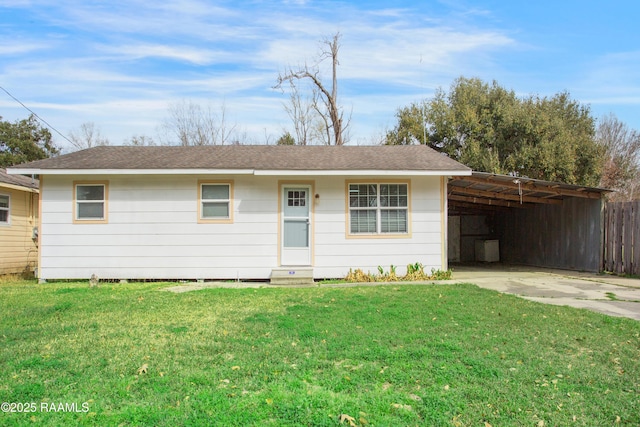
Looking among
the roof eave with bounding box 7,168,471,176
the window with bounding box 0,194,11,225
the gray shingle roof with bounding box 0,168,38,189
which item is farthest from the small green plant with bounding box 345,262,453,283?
the window with bounding box 0,194,11,225

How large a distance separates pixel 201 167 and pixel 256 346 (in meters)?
6.69

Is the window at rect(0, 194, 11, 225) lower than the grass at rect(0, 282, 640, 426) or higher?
higher

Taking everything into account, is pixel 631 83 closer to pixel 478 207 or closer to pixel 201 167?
pixel 478 207

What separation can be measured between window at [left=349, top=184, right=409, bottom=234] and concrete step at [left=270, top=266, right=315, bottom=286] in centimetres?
154

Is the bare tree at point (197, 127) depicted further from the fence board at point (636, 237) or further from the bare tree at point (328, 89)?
the fence board at point (636, 237)

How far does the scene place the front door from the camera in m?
11.2

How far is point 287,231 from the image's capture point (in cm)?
1121

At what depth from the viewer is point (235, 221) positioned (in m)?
11.1

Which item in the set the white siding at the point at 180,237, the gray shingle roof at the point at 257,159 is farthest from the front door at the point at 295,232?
the gray shingle roof at the point at 257,159

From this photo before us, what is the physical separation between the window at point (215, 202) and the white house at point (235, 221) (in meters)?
0.02

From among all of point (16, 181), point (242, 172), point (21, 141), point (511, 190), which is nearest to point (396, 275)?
point (242, 172)

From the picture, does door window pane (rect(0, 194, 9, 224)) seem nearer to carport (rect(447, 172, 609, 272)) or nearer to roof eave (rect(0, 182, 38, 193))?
roof eave (rect(0, 182, 38, 193))

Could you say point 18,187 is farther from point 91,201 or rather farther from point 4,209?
point 91,201

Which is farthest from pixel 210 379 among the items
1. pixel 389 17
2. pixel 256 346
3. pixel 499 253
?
pixel 499 253
